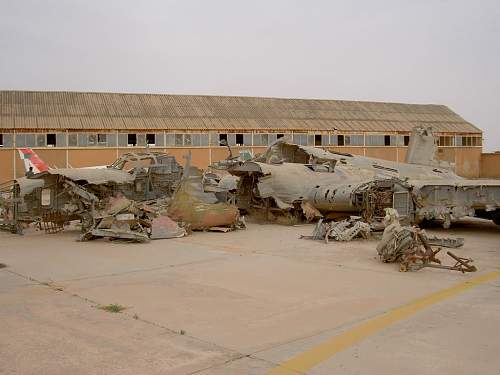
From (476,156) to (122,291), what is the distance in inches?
1832

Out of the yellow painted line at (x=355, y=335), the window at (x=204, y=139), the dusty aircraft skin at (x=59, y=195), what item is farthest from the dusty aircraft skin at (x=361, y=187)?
the window at (x=204, y=139)

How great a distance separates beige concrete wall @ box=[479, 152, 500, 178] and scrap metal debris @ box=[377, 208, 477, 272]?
42.1m

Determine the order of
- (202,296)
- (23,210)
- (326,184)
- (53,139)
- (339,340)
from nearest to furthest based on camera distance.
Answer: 1. (339,340)
2. (202,296)
3. (23,210)
4. (326,184)
5. (53,139)

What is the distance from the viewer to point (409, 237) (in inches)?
385

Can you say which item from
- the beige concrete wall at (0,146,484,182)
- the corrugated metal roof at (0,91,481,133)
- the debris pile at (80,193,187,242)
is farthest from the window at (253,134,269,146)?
the debris pile at (80,193,187,242)

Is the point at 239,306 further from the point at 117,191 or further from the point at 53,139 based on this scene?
the point at 53,139

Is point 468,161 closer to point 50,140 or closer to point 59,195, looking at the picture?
point 50,140

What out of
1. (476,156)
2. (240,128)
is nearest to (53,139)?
(240,128)

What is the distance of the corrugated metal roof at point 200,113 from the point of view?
34688 millimetres

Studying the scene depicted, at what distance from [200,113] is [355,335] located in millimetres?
34519

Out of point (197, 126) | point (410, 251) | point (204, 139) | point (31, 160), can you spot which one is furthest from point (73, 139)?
point (410, 251)

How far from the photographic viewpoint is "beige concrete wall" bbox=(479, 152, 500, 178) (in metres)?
48.0

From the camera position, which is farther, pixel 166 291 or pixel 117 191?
pixel 117 191

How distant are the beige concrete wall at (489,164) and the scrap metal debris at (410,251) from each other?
42.1m
